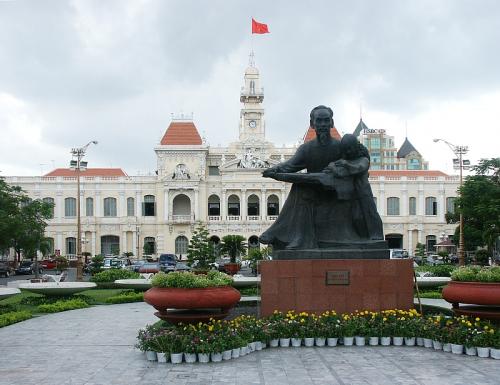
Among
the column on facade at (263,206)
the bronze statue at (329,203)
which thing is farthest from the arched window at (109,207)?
the bronze statue at (329,203)

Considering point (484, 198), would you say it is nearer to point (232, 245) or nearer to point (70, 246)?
point (232, 245)

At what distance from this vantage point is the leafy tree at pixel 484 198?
3506cm

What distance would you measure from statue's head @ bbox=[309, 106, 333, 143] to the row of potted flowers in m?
3.32

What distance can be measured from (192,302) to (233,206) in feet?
193

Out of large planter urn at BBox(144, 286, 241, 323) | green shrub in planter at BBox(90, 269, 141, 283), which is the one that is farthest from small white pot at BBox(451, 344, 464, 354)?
green shrub in planter at BBox(90, 269, 141, 283)

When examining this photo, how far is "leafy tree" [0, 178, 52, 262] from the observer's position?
31852 millimetres

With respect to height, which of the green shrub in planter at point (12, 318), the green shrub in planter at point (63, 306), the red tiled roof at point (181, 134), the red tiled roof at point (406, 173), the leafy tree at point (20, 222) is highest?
the red tiled roof at point (181, 134)

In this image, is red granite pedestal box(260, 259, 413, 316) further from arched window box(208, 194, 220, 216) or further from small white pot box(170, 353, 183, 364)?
arched window box(208, 194, 220, 216)

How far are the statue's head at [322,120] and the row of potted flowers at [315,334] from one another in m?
3.32


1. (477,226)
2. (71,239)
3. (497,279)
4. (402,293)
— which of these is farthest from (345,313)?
(71,239)

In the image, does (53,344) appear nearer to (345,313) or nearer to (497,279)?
(345,313)

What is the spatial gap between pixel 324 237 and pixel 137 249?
5457 cm

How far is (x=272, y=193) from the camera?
66.6 m

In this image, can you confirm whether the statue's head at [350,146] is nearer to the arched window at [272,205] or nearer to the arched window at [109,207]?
the arched window at [272,205]
